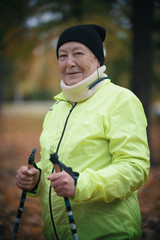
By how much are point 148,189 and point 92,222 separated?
414 cm

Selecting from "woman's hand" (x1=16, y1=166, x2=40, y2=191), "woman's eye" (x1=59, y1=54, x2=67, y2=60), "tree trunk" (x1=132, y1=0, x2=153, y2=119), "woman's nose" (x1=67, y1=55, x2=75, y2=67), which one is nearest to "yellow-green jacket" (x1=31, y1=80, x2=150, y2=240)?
"woman's hand" (x1=16, y1=166, x2=40, y2=191)

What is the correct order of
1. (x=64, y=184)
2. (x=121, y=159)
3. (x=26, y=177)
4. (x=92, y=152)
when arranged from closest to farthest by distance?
(x=64, y=184) < (x=121, y=159) < (x=92, y=152) < (x=26, y=177)

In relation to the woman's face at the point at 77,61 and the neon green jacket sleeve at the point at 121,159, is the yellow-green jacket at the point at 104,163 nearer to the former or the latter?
the neon green jacket sleeve at the point at 121,159

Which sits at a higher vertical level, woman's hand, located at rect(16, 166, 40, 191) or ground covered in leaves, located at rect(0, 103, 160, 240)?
woman's hand, located at rect(16, 166, 40, 191)

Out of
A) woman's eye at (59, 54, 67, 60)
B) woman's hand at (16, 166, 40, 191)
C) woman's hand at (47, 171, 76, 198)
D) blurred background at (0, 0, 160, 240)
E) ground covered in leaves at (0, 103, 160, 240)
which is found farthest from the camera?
blurred background at (0, 0, 160, 240)

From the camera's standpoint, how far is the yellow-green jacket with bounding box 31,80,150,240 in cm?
179

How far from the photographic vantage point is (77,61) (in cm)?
212

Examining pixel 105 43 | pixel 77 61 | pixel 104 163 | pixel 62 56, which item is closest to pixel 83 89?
pixel 77 61

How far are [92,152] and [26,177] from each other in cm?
60

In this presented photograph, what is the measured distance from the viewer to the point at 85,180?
174 cm

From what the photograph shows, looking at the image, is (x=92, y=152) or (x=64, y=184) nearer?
(x=64, y=184)

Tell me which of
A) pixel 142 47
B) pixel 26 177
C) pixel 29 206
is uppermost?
pixel 142 47

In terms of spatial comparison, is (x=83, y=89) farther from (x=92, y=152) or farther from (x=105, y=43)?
(x=105, y=43)

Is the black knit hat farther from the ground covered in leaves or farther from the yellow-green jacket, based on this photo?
the ground covered in leaves
